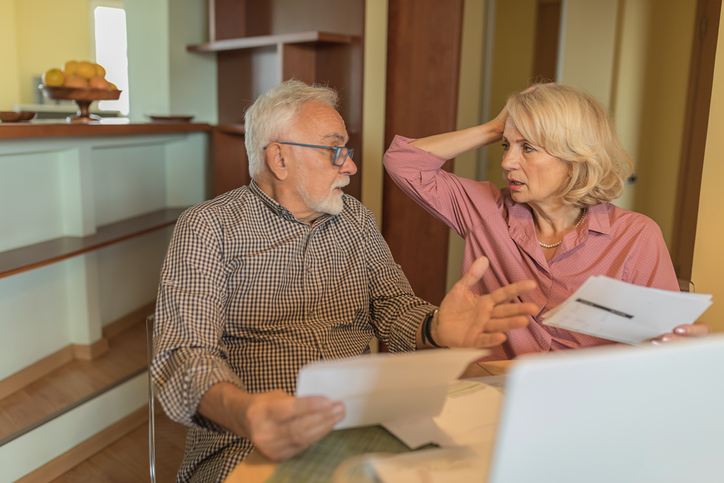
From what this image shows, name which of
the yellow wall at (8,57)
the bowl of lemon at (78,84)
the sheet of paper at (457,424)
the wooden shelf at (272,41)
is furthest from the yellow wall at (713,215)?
the yellow wall at (8,57)

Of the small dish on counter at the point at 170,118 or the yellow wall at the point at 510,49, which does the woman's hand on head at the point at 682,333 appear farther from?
the small dish on counter at the point at 170,118

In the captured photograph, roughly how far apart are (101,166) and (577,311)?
246 centimetres

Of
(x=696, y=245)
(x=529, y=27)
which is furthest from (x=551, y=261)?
(x=529, y=27)

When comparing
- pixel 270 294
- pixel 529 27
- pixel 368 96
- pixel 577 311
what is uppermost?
pixel 529 27

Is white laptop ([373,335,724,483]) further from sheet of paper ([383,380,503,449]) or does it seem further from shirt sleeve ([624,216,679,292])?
shirt sleeve ([624,216,679,292])

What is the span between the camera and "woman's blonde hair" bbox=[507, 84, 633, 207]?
152cm

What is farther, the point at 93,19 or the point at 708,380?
the point at 93,19

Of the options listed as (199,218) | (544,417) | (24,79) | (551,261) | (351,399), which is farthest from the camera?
(24,79)

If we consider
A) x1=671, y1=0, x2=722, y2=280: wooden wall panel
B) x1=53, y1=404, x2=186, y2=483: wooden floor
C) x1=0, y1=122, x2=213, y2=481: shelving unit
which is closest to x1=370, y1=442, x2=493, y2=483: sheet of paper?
x1=53, y1=404, x2=186, y2=483: wooden floor

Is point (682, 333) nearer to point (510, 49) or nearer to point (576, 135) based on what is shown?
point (576, 135)

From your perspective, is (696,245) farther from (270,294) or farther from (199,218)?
(199,218)

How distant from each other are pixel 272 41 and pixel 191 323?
191 cm

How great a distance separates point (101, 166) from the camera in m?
2.87

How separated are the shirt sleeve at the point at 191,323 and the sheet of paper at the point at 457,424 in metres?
0.34
